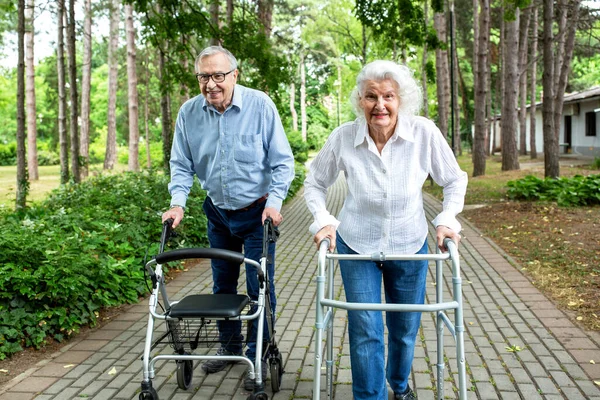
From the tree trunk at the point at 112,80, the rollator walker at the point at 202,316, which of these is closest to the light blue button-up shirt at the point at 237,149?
the rollator walker at the point at 202,316

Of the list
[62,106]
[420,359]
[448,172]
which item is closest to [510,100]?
[62,106]

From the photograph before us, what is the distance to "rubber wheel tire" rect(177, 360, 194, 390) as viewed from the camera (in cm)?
423

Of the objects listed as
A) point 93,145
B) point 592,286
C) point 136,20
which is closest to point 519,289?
point 592,286

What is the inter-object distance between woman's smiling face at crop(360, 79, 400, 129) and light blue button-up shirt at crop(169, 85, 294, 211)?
41.5 inches

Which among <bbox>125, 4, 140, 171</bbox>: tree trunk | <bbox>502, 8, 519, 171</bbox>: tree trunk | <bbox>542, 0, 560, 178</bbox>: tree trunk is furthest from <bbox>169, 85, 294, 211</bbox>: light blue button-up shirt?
<bbox>125, 4, 140, 171</bbox>: tree trunk

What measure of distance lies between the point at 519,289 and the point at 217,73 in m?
4.66

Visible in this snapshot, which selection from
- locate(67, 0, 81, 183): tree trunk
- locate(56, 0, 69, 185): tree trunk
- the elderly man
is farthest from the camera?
locate(56, 0, 69, 185): tree trunk

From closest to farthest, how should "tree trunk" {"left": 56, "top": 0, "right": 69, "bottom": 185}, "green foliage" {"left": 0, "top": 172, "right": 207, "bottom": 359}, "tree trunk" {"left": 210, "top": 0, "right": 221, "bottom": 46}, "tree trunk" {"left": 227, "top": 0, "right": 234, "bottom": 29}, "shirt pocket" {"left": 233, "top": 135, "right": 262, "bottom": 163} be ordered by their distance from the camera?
"shirt pocket" {"left": 233, "top": 135, "right": 262, "bottom": 163} < "green foliage" {"left": 0, "top": 172, "right": 207, "bottom": 359} < "tree trunk" {"left": 210, "top": 0, "right": 221, "bottom": 46} < "tree trunk" {"left": 227, "top": 0, "right": 234, "bottom": 29} < "tree trunk" {"left": 56, "top": 0, "right": 69, "bottom": 185}

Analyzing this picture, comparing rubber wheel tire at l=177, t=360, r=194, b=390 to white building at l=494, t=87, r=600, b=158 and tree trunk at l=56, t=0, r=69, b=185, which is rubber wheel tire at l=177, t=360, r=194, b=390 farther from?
white building at l=494, t=87, r=600, b=158

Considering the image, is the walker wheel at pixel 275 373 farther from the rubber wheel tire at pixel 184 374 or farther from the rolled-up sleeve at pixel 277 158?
the rolled-up sleeve at pixel 277 158

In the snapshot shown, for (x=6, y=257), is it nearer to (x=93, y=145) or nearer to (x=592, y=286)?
(x=592, y=286)

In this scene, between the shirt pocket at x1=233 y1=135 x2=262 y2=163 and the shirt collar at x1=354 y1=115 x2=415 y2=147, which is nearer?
the shirt collar at x1=354 y1=115 x2=415 y2=147

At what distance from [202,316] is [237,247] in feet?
4.06

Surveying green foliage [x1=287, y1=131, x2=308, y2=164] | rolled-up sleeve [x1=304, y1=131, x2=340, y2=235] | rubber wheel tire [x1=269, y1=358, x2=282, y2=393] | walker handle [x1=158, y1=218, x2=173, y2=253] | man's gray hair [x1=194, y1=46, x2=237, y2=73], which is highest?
green foliage [x1=287, y1=131, x2=308, y2=164]
